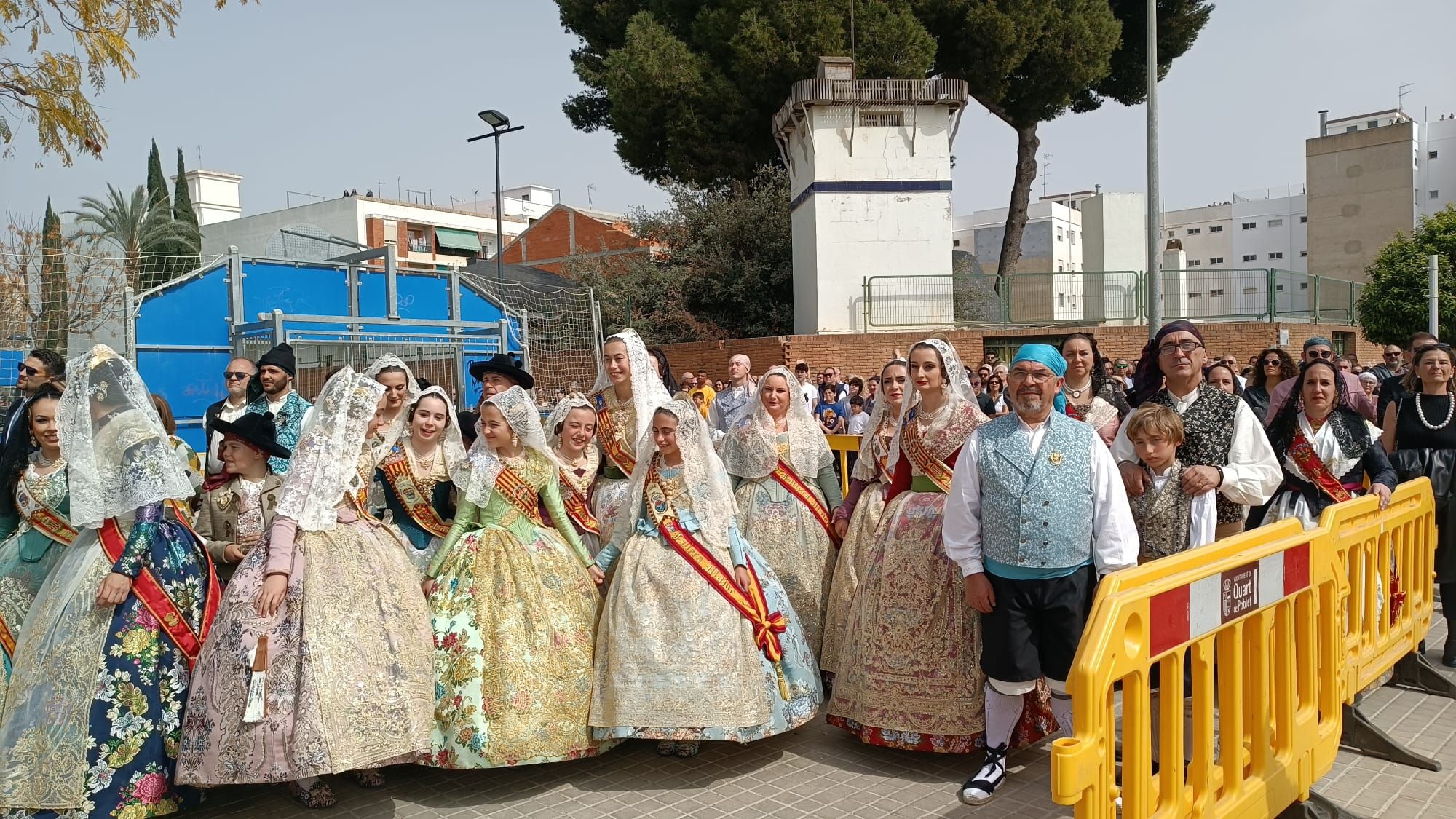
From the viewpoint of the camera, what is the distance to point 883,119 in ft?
69.4

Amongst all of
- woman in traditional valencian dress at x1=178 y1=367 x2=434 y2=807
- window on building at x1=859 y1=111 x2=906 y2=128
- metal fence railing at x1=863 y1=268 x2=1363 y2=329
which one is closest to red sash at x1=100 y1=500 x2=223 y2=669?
woman in traditional valencian dress at x1=178 y1=367 x2=434 y2=807

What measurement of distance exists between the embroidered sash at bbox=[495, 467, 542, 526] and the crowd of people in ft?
0.05

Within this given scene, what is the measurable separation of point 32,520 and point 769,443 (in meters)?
3.45

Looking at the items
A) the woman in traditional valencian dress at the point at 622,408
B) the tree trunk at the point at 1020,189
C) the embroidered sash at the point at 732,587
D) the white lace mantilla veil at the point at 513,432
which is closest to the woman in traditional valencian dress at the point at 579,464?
the woman in traditional valencian dress at the point at 622,408

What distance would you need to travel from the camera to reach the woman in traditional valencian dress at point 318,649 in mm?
3748

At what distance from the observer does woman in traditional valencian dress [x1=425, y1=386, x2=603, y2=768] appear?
4211 millimetres

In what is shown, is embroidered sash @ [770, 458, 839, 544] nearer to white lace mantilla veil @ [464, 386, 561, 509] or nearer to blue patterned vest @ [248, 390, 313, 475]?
white lace mantilla veil @ [464, 386, 561, 509]

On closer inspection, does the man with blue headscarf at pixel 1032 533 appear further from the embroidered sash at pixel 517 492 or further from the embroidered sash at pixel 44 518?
the embroidered sash at pixel 44 518

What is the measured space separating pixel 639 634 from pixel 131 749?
1.93 m

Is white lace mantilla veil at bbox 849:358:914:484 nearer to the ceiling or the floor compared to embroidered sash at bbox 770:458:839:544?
nearer to the ceiling

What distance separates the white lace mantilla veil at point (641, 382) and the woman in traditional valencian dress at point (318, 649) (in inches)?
68.0

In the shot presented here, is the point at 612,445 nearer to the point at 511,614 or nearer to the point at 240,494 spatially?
the point at 511,614

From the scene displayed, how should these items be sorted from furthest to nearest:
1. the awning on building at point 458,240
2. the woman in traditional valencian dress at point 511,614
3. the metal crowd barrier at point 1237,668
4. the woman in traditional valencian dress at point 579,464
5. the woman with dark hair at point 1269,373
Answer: the awning on building at point 458,240 < the woman with dark hair at point 1269,373 < the woman in traditional valencian dress at point 579,464 < the woman in traditional valencian dress at point 511,614 < the metal crowd barrier at point 1237,668

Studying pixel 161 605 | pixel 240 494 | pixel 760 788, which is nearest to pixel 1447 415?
pixel 760 788
